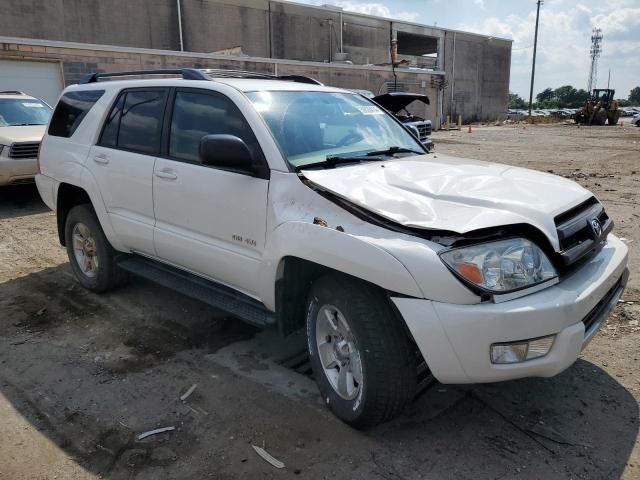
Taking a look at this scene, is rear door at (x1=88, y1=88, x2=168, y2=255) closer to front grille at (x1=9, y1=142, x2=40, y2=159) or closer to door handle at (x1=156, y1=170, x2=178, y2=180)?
door handle at (x1=156, y1=170, x2=178, y2=180)

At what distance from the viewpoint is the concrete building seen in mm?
16328

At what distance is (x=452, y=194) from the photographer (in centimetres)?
275

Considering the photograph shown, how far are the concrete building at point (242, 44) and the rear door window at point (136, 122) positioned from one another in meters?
13.0

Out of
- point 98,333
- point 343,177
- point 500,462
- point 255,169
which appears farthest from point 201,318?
point 500,462

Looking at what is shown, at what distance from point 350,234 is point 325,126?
121 centimetres

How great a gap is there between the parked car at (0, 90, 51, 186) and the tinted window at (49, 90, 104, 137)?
4118 mm

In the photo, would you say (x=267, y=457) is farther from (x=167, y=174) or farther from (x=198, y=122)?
(x=198, y=122)

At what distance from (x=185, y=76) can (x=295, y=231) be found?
1775 mm

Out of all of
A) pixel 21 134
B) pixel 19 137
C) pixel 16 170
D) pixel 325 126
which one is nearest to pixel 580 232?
pixel 325 126

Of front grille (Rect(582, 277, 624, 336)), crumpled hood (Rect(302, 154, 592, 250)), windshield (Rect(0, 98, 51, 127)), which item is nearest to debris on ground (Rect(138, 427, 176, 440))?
crumpled hood (Rect(302, 154, 592, 250))

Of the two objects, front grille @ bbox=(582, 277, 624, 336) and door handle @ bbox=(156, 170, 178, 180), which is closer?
front grille @ bbox=(582, 277, 624, 336)

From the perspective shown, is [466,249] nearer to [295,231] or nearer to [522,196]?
[522,196]

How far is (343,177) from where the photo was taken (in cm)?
298

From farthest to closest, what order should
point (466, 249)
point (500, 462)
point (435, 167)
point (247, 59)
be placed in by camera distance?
point (247, 59) < point (435, 167) < point (500, 462) < point (466, 249)
